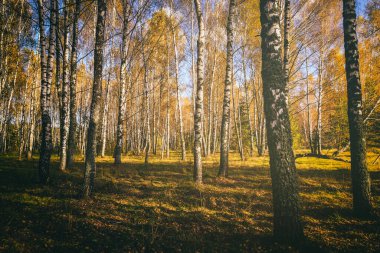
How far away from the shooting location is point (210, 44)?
18281 millimetres

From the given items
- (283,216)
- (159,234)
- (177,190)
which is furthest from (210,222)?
(177,190)

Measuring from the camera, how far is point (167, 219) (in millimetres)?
4391

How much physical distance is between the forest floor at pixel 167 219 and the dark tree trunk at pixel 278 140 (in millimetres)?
365

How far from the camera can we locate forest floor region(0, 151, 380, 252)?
3232mm

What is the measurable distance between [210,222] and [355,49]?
5.71 metres

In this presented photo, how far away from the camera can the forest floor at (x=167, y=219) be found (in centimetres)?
323

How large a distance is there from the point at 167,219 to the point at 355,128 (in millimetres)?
5161

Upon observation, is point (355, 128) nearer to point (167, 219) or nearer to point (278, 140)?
point (278, 140)

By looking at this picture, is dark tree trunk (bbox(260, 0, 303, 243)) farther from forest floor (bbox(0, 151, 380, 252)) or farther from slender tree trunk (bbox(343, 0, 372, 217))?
slender tree trunk (bbox(343, 0, 372, 217))

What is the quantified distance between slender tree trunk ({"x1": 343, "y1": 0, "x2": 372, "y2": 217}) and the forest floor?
18.1 inches

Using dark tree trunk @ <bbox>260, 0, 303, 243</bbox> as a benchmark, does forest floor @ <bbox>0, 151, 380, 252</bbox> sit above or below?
below

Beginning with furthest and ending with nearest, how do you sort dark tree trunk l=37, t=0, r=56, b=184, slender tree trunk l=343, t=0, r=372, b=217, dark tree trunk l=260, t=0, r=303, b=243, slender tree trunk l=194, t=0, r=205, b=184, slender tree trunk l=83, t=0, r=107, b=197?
slender tree trunk l=194, t=0, r=205, b=184, dark tree trunk l=37, t=0, r=56, b=184, slender tree trunk l=83, t=0, r=107, b=197, slender tree trunk l=343, t=0, r=372, b=217, dark tree trunk l=260, t=0, r=303, b=243

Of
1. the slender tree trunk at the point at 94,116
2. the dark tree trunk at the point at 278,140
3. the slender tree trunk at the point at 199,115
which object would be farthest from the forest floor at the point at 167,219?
the slender tree trunk at the point at 199,115

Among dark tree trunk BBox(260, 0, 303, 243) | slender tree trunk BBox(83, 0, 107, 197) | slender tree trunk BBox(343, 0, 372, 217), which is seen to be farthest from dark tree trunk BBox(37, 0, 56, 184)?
slender tree trunk BBox(343, 0, 372, 217)
